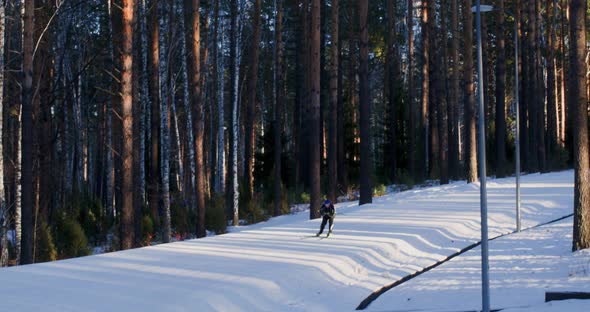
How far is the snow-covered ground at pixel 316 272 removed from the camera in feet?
36.4

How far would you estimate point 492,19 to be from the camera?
179ft

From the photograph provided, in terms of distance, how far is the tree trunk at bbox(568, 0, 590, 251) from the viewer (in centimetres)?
1622

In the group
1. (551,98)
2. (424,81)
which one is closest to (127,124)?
(424,81)

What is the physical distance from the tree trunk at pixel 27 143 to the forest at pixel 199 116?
0.04 m

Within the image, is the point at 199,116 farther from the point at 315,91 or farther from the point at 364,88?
the point at 364,88

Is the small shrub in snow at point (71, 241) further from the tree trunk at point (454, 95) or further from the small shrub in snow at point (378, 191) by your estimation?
the tree trunk at point (454, 95)

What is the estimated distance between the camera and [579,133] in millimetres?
16375

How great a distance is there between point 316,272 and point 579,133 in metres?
7.57

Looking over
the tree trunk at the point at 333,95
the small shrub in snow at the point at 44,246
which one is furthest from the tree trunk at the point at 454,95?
the small shrub in snow at the point at 44,246

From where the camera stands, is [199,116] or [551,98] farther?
[551,98]

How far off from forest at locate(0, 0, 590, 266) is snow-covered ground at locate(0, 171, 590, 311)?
286cm

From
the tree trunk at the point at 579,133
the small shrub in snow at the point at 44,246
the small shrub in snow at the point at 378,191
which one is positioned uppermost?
the tree trunk at the point at 579,133

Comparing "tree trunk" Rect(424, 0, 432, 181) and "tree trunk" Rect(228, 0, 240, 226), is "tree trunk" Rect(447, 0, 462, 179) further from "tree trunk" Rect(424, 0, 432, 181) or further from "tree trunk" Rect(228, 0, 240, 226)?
"tree trunk" Rect(228, 0, 240, 226)

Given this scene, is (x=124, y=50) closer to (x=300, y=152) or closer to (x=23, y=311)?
(x=23, y=311)
